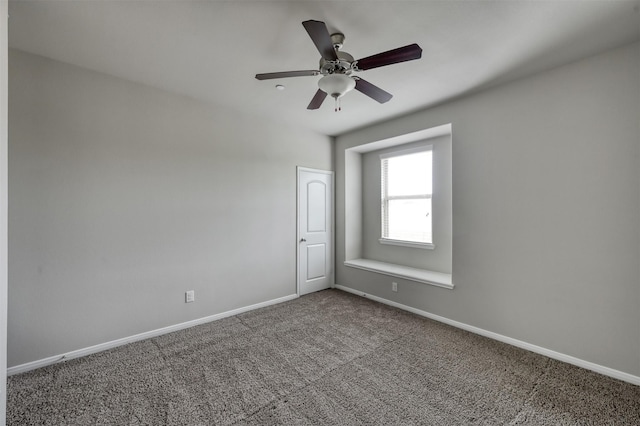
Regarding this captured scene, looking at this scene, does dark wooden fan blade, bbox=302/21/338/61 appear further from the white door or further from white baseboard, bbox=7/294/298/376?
white baseboard, bbox=7/294/298/376

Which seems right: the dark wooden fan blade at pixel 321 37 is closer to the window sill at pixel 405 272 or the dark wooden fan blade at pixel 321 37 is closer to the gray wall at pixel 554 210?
the gray wall at pixel 554 210

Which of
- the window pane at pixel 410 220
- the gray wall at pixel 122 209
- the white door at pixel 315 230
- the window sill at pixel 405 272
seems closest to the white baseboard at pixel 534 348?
the window sill at pixel 405 272

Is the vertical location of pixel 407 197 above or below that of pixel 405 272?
above

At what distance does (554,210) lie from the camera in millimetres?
2590

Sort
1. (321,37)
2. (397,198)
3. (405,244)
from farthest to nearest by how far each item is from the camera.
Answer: (397,198) < (405,244) < (321,37)

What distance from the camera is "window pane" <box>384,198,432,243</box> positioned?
13.8 feet

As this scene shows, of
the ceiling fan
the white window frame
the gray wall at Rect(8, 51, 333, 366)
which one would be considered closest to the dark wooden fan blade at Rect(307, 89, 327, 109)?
the ceiling fan

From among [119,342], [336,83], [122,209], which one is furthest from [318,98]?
[119,342]

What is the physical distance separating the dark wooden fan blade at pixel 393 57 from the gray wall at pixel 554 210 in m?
1.74

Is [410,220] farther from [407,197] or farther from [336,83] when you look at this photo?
[336,83]

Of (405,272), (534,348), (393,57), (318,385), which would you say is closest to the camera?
(393,57)

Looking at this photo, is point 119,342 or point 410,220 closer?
point 119,342

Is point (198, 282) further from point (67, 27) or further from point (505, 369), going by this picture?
point (505, 369)

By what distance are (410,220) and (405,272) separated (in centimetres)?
89
